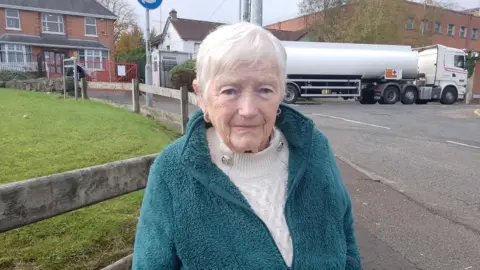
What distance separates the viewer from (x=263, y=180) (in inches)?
58.4

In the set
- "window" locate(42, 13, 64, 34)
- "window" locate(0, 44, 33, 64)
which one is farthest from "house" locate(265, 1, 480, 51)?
"window" locate(0, 44, 33, 64)

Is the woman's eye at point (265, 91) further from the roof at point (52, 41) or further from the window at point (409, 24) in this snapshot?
the window at point (409, 24)

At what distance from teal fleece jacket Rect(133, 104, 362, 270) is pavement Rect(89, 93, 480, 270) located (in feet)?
6.63

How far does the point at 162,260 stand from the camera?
1.33m

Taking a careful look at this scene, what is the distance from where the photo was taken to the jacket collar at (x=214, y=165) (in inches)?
53.8

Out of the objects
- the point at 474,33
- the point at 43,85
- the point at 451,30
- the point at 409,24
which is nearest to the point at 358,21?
the point at 409,24

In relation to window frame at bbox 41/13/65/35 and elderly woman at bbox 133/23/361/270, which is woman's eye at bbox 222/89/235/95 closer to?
elderly woman at bbox 133/23/361/270

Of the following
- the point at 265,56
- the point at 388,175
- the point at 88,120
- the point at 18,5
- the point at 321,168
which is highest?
the point at 18,5

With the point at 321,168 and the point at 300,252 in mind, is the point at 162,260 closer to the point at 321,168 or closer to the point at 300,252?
the point at 300,252

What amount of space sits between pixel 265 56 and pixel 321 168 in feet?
1.69

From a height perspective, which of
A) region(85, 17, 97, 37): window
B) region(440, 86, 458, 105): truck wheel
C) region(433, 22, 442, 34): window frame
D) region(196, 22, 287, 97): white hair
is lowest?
region(440, 86, 458, 105): truck wheel

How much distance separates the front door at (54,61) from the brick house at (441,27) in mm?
23865

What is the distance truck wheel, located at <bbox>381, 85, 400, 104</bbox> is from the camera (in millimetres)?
21748

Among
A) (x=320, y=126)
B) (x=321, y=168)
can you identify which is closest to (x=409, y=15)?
(x=320, y=126)
